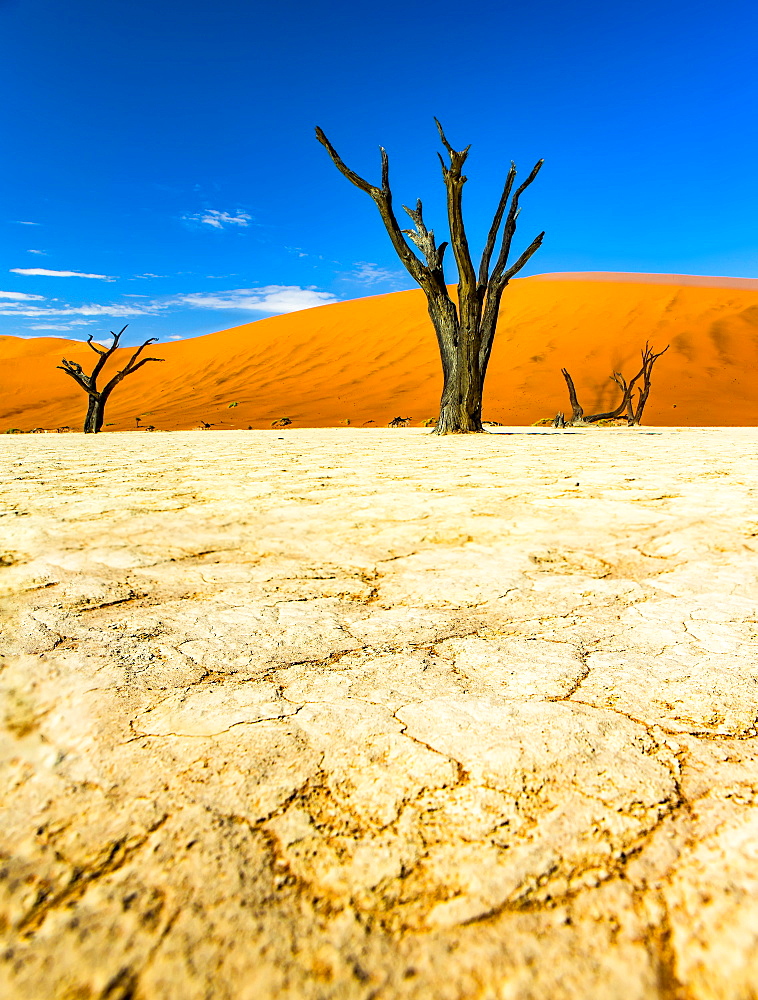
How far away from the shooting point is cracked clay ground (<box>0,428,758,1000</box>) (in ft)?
1.84

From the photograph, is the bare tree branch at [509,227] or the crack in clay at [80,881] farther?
the bare tree branch at [509,227]

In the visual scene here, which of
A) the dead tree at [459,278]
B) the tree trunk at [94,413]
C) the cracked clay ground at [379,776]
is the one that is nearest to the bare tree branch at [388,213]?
the dead tree at [459,278]

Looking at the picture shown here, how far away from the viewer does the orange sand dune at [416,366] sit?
64.8 ft

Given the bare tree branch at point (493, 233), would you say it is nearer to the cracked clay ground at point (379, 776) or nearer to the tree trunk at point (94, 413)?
the cracked clay ground at point (379, 776)

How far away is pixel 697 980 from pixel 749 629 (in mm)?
947

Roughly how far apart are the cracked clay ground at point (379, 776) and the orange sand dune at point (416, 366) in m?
16.4

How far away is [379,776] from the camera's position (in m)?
0.82

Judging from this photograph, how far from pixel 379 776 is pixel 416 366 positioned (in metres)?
26.7

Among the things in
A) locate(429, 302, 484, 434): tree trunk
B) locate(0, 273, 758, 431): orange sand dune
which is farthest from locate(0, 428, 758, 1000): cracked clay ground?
locate(0, 273, 758, 431): orange sand dune

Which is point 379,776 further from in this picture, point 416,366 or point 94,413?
point 416,366

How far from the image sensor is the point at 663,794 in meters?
0.77

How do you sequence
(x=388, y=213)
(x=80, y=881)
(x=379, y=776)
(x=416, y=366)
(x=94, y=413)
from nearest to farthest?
(x=80, y=881) → (x=379, y=776) → (x=388, y=213) → (x=94, y=413) → (x=416, y=366)

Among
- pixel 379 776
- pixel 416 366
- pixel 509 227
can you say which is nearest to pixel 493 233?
pixel 509 227

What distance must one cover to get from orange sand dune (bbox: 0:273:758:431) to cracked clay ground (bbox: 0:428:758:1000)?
16392mm
